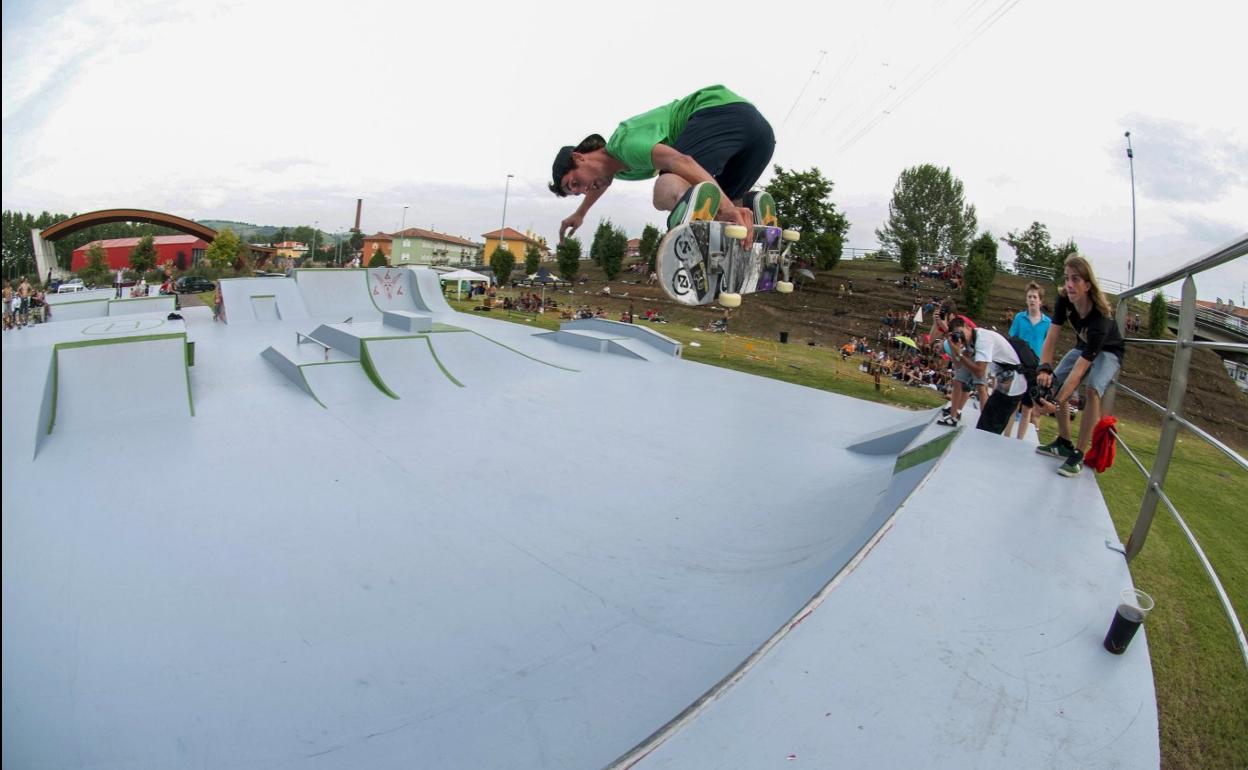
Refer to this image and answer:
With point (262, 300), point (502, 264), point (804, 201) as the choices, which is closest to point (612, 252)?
point (502, 264)

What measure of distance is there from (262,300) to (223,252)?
27.8 metres

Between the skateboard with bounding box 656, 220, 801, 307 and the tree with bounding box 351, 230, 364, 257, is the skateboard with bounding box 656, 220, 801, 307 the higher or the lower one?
the lower one

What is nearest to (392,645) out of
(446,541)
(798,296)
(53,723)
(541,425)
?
(446,541)

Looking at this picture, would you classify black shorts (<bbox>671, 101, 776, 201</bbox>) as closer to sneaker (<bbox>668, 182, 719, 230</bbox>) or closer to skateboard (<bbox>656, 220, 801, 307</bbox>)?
sneaker (<bbox>668, 182, 719, 230</bbox>)

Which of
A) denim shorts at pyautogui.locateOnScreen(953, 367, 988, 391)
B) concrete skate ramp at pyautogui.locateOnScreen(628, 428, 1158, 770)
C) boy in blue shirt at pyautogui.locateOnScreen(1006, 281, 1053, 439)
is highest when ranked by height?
boy in blue shirt at pyautogui.locateOnScreen(1006, 281, 1053, 439)

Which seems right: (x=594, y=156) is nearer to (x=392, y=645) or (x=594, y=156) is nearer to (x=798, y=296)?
(x=392, y=645)

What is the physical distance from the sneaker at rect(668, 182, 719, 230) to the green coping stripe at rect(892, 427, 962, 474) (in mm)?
2711

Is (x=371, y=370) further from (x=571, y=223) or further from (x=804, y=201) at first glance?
(x=804, y=201)

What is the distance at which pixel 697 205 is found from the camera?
5.37m

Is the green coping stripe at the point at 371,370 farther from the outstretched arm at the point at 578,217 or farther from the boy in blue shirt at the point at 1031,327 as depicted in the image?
the boy in blue shirt at the point at 1031,327

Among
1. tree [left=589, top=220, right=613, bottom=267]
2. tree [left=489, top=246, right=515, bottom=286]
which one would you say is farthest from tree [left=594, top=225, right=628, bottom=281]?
tree [left=489, top=246, right=515, bottom=286]

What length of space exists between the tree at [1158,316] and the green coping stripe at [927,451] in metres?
25.5

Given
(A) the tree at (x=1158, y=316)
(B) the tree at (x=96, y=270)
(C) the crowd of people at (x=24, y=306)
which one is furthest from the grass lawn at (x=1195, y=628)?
(B) the tree at (x=96, y=270)

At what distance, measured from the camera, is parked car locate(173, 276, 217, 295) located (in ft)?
97.9
